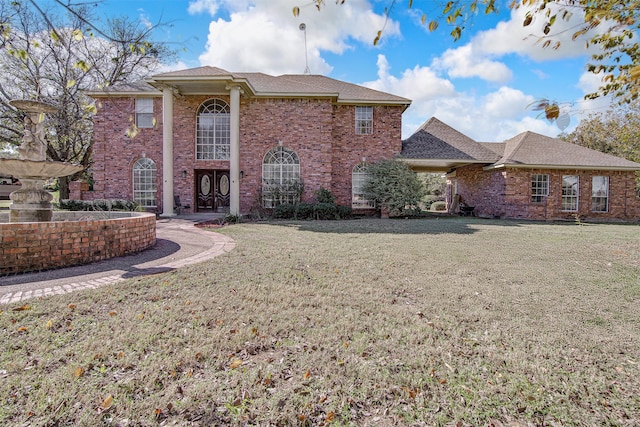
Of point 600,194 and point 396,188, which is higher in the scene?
point 396,188

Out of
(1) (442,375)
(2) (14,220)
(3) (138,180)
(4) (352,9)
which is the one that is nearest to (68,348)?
(1) (442,375)

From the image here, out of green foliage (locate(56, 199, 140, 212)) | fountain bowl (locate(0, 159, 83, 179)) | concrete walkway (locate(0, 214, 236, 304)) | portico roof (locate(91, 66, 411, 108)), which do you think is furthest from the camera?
green foliage (locate(56, 199, 140, 212))

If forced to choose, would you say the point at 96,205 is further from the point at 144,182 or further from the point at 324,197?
the point at 324,197

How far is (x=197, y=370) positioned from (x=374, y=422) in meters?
1.37

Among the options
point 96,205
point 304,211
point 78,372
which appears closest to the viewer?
point 78,372

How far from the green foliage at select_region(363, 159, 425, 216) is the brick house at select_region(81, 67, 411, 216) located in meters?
1.17

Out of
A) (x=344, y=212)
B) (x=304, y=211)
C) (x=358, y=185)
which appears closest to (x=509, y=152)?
(x=358, y=185)

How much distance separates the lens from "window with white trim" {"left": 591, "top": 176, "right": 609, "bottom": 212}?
1719 cm

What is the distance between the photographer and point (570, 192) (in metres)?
17.2

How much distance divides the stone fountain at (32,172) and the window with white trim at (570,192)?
2053cm

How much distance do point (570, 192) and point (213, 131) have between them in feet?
60.7

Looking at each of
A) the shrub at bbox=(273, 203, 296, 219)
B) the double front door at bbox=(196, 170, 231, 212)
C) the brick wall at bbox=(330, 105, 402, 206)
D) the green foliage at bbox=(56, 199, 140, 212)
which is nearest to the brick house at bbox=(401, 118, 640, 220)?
the brick wall at bbox=(330, 105, 402, 206)

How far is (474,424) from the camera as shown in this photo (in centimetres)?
207

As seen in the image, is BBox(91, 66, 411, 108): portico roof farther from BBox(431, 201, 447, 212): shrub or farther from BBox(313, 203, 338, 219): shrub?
BBox(431, 201, 447, 212): shrub
